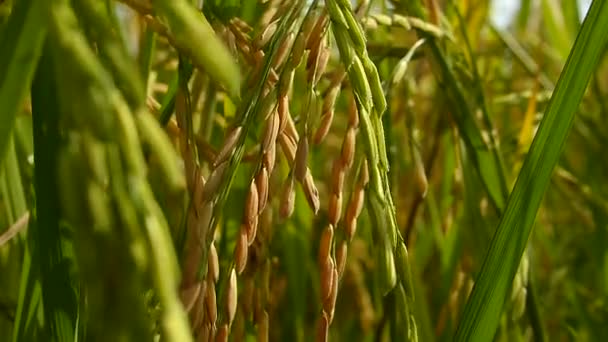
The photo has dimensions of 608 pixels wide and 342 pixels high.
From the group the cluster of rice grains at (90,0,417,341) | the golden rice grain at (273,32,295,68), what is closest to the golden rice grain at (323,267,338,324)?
the cluster of rice grains at (90,0,417,341)

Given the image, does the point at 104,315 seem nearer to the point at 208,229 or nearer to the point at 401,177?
the point at 208,229

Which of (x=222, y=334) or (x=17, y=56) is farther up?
(x=17, y=56)

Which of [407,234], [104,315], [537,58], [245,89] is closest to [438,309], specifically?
[407,234]

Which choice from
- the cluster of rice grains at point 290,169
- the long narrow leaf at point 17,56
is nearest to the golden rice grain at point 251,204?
the cluster of rice grains at point 290,169

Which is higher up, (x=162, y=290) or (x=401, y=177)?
(x=162, y=290)

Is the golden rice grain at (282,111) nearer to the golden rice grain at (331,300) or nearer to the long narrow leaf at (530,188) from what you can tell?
the golden rice grain at (331,300)

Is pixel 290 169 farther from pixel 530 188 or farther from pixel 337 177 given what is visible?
pixel 530 188

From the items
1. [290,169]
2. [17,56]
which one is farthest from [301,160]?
[17,56]

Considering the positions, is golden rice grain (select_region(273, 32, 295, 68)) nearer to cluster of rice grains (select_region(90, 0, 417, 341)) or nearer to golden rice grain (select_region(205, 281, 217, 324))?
cluster of rice grains (select_region(90, 0, 417, 341))
